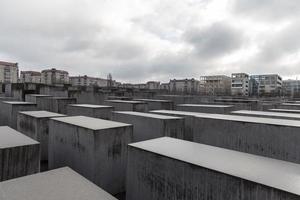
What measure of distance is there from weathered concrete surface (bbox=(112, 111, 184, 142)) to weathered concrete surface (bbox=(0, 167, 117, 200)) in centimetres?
371

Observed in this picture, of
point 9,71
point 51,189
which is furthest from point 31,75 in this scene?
point 51,189

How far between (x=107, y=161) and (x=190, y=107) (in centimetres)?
629

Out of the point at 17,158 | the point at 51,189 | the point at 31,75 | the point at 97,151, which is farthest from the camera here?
the point at 31,75

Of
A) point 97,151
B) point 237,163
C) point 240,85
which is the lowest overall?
point 97,151

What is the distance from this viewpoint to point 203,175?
2.77 metres

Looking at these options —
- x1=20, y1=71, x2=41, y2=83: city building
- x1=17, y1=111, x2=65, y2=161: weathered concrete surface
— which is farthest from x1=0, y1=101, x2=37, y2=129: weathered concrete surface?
x1=20, y1=71, x2=41, y2=83: city building

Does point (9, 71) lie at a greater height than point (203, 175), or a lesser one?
greater

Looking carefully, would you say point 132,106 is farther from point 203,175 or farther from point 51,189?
point 51,189

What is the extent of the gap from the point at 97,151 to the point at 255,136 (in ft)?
Answer: 12.5

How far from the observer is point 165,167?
315 cm

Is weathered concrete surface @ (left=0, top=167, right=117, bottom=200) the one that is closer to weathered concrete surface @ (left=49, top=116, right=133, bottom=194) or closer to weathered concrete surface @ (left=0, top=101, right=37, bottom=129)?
weathered concrete surface @ (left=49, top=116, right=133, bottom=194)

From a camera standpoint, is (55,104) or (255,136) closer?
(255,136)

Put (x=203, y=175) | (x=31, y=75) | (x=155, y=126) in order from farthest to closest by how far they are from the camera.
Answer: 1. (x=31, y=75)
2. (x=155, y=126)
3. (x=203, y=175)

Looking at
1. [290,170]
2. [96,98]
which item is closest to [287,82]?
[96,98]
